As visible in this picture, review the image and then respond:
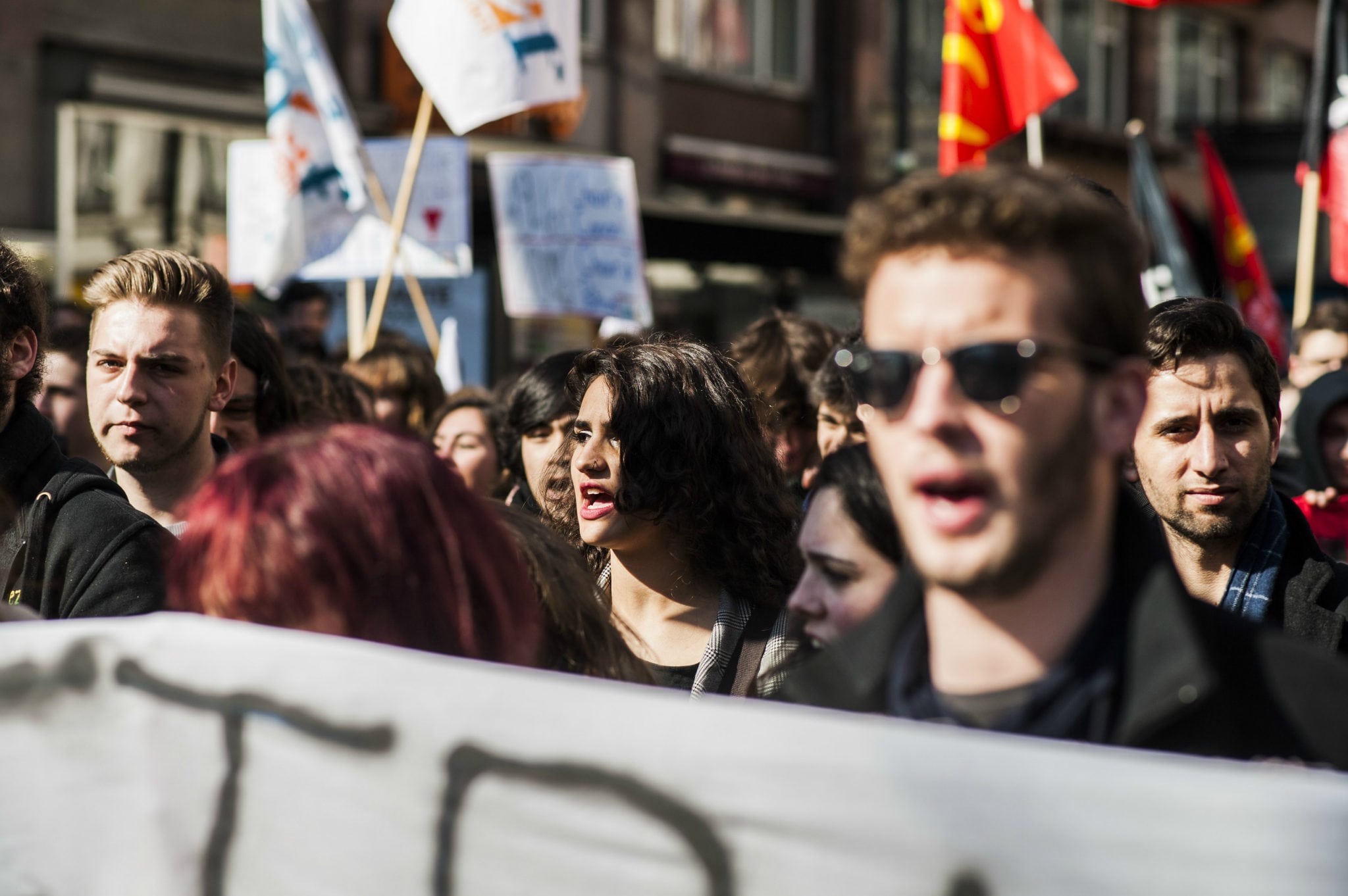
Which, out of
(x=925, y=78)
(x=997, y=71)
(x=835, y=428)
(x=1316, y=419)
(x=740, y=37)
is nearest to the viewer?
(x=835, y=428)

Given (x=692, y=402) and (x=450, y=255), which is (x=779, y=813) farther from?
(x=450, y=255)

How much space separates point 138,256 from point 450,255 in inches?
143

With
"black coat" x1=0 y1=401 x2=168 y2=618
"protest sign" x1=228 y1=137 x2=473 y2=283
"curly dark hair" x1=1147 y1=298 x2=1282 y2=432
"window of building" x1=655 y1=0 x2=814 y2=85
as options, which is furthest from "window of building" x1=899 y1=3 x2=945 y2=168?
"black coat" x1=0 y1=401 x2=168 y2=618

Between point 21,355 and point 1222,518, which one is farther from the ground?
point 21,355

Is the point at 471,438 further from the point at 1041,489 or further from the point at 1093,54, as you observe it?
the point at 1093,54

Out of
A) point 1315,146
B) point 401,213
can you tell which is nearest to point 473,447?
point 401,213

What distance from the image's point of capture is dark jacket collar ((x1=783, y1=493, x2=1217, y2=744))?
1.47 m

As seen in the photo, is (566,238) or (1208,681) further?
(566,238)

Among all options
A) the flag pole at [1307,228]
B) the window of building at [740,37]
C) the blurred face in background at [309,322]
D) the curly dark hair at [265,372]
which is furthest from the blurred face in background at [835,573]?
the window of building at [740,37]

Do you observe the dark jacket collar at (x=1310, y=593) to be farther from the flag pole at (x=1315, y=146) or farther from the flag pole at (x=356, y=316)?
the flag pole at (x=1315, y=146)

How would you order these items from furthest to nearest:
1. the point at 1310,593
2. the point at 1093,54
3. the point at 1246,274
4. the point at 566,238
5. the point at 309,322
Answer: the point at 1093,54 < the point at 1246,274 < the point at 309,322 < the point at 566,238 < the point at 1310,593

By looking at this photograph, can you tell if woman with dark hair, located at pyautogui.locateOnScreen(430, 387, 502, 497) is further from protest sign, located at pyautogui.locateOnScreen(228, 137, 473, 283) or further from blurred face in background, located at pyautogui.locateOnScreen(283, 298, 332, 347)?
blurred face in background, located at pyautogui.locateOnScreen(283, 298, 332, 347)

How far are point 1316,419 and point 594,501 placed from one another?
2934 mm

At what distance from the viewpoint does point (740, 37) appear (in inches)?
626
